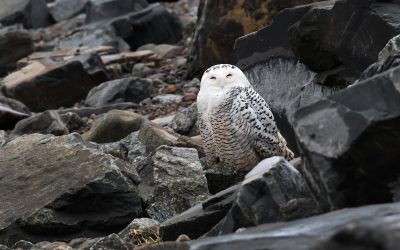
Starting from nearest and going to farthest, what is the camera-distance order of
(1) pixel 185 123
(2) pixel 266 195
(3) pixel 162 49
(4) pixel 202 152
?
(2) pixel 266 195 → (4) pixel 202 152 → (1) pixel 185 123 → (3) pixel 162 49

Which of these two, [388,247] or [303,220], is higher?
[388,247]

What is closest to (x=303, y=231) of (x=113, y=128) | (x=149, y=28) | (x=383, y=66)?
(x=383, y=66)

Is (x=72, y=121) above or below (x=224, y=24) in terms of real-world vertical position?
below

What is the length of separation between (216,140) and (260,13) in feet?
19.9

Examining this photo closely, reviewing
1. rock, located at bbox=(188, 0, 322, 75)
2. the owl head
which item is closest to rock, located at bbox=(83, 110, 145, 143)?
rock, located at bbox=(188, 0, 322, 75)

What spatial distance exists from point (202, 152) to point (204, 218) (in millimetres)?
3495

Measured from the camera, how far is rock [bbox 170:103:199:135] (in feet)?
37.2

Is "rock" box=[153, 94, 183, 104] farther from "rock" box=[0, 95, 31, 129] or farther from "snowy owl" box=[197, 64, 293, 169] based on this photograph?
"snowy owl" box=[197, 64, 293, 169]

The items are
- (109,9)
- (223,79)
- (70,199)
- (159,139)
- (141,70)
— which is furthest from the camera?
(109,9)

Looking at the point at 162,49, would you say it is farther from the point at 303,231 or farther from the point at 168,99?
the point at 303,231

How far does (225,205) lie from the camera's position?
589cm

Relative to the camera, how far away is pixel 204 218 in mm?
5914

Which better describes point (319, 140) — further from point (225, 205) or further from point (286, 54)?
point (286, 54)

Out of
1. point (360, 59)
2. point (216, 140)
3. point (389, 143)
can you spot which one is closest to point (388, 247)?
point (389, 143)
